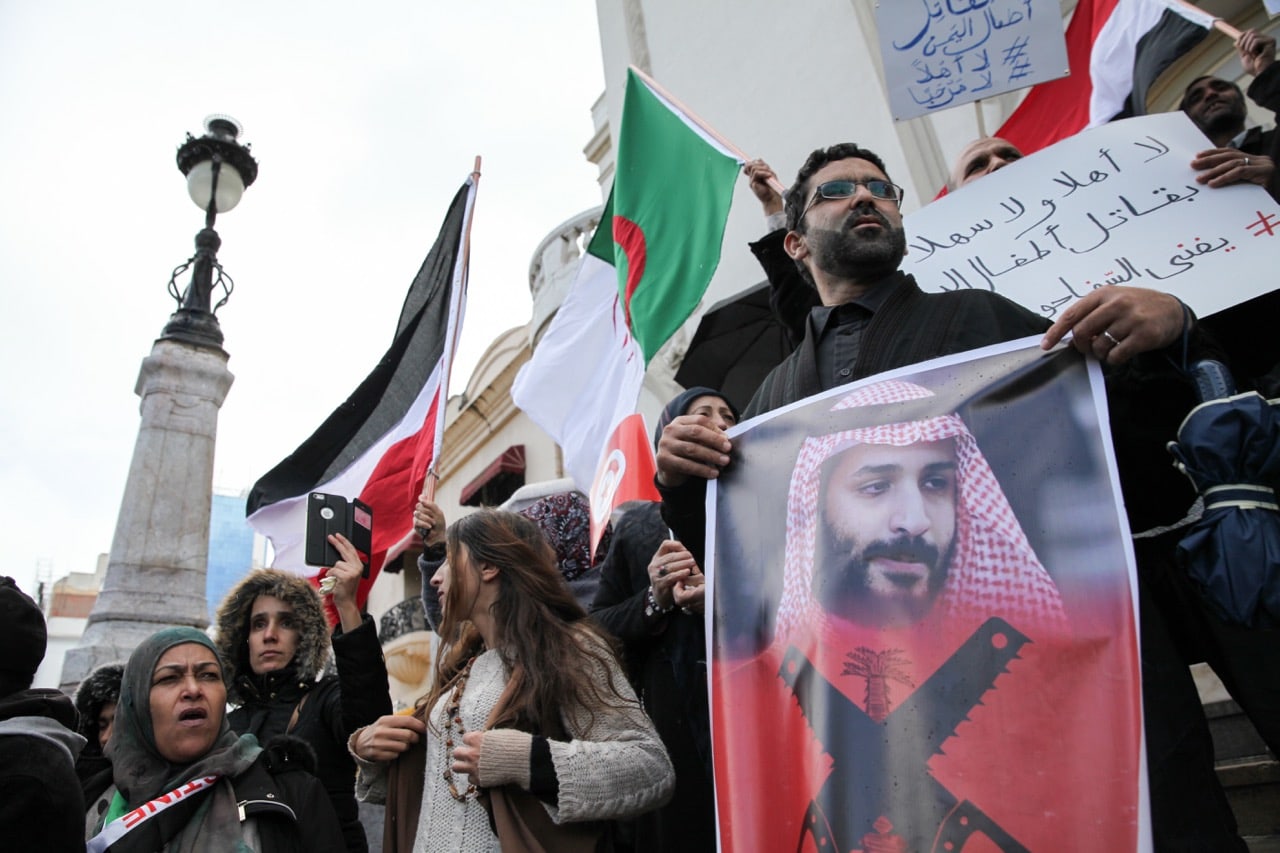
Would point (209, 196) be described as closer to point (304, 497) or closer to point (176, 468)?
point (176, 468)

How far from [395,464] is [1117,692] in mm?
3810

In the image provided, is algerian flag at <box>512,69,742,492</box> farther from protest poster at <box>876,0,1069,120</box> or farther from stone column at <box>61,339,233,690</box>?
stone column at <box>61,339,233,690</box>

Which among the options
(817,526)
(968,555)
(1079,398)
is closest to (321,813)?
(817,526)

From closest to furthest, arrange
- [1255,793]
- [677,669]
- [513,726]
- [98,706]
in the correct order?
[513,726] → [677,669] → [1255,793] → [98,706]

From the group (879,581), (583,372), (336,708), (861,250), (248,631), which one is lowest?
(336,708)

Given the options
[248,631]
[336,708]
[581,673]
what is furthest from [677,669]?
[248,631]

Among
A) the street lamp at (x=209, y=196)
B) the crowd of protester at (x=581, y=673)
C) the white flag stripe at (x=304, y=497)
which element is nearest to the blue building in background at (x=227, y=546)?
the street lamp at (x=209, y=196)

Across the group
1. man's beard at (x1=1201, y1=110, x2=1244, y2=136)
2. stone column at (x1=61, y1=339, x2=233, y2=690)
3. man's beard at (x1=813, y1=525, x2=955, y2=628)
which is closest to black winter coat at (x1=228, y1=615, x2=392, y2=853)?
man's beard at (x1=813, y1=525, x2=955, y2=628)

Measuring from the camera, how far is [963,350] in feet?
5.68

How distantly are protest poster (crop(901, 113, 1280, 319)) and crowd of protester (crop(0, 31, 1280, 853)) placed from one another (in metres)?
0.12

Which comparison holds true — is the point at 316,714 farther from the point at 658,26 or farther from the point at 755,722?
the point at 658,26

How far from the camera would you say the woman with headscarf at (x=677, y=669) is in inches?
103

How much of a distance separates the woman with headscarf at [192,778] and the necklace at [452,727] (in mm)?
435

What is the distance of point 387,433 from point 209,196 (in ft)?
12.2
